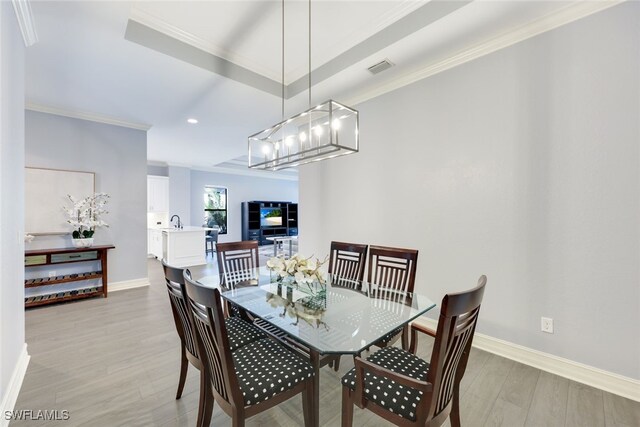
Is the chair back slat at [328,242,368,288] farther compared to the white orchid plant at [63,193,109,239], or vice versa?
the white orchid plant at [63,193,109,239]

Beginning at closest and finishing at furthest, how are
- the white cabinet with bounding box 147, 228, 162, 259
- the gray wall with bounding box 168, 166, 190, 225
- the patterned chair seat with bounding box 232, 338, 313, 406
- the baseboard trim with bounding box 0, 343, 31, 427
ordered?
the patterned chair seat with bounding box 232, 338, 313, 406 → the baseboard trim with bounding box 0, 343, 31, 427 → the white cabinet with bounding box 147, 228, 162, 259 → the gray wall with bounding box 168, 166, 190, 225

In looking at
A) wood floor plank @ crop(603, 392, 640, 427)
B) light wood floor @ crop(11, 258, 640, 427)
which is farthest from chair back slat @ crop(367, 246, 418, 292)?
wood floor plank @ crop(603, 392, 640, 427)

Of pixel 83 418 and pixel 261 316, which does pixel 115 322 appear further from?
pixel 261 316

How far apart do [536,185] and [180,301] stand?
2.81 m

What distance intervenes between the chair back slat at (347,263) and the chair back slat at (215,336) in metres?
1.31

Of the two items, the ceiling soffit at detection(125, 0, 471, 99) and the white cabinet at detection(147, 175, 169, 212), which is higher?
the ceiling soffit at detection(125, 0, 471, 99)

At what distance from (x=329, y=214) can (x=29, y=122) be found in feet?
14.3

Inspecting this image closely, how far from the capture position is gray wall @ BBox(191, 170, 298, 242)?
28.3 ft

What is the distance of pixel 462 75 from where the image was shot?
106 inches

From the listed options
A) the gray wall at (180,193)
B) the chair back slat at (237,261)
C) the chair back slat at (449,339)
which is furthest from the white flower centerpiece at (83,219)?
the chair back slat at (449,339)

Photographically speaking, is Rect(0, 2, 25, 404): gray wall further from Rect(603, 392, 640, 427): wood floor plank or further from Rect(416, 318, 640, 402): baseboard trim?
Rect(603, 392, 640, 427): wood floor plank

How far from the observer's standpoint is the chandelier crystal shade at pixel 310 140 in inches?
76.5

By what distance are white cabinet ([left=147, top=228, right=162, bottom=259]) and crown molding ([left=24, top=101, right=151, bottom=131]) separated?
132 inches

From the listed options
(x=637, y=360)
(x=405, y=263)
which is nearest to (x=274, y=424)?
(x=405, y=263)
